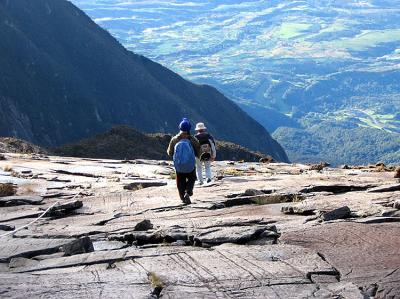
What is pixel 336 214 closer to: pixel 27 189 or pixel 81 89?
pixel 27 189

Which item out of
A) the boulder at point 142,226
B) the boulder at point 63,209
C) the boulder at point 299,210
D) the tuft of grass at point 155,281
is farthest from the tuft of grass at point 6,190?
the tuft of grass at point 155,281

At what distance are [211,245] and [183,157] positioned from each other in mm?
4844

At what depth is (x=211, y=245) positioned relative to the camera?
10.5m

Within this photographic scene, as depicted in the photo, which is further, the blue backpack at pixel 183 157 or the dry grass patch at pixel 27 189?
the dry grass patch at pixel 27 189

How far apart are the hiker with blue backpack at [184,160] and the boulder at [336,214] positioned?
412 centimetres

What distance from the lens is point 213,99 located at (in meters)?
155

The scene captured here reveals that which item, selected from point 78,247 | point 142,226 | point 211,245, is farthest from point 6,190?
point 211,245

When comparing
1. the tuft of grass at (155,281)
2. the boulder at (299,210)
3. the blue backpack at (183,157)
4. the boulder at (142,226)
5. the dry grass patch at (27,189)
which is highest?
the blue backpack at (183,157)

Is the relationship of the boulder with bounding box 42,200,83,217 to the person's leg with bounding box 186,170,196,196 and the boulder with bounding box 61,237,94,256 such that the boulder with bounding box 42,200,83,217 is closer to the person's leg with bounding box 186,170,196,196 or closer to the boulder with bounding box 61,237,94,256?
the person's leg with bounding box 186,170,196,196

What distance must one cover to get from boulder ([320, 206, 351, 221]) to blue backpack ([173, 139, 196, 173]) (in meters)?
4.18

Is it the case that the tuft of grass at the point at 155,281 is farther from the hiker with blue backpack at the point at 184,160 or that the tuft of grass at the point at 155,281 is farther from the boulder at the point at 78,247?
the hiker with blue backpack at the point at 184,160

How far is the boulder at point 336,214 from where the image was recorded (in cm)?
1151

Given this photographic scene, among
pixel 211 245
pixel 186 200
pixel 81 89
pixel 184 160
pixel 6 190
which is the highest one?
pixel 81 89

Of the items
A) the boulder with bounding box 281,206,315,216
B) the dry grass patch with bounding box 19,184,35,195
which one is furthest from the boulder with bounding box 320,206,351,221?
the dry grass patch with bounding box 19,184,35,195
